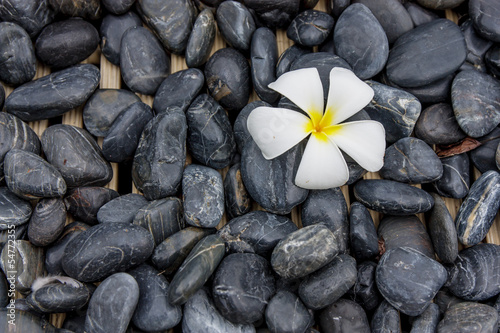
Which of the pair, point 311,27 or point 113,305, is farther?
point 311,27

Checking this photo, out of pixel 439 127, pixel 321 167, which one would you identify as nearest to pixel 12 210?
pixel 321 167

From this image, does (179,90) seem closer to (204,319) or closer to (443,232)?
(204,319)

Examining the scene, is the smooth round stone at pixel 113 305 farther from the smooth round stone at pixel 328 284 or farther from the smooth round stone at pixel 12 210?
the smooth round stone at pixel 328 284

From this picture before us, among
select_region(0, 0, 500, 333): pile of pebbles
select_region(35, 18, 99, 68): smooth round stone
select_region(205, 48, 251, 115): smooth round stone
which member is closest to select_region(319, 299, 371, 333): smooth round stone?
select_region(0, 0, 500, 333): pile of pebbles

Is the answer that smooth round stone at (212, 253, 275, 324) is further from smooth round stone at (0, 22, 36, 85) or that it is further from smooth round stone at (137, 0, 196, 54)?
smooth round stone at (0, 22, 36, 85)

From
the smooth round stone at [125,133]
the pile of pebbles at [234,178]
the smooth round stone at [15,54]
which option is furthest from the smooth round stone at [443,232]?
the smooth round stone at [15,54]

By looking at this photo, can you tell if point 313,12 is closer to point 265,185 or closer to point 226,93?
point 226,93

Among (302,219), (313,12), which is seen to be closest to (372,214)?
(302,219)

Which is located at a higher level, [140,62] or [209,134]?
[140,62]

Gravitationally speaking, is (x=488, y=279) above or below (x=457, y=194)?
below
